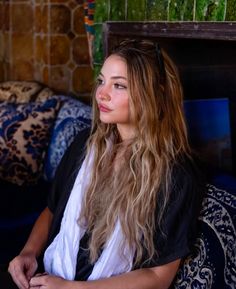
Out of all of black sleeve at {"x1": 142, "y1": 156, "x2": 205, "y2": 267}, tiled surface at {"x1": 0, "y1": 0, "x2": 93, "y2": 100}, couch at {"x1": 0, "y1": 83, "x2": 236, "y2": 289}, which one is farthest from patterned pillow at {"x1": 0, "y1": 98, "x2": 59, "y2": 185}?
black sleeve at {"x1": 142, "y1": 156, "x2": 205, "y2": 267}

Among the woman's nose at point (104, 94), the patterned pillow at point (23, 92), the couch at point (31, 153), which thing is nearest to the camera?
the woman's nose at point (104, 94)

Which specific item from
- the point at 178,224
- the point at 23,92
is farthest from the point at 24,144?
the point at 178,224

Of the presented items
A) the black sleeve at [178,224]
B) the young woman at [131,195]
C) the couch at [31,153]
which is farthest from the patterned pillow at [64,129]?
the black sleeve at [178,224]

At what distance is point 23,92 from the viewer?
308 centimetres

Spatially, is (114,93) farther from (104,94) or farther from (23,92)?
(23,92)

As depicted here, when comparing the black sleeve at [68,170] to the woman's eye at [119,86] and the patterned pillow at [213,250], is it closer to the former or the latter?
the woman's eye at [119,86]

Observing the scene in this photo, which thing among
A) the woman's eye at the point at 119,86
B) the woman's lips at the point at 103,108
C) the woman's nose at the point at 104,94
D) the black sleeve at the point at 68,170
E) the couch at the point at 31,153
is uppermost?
the woman's eye at the point at 119,86

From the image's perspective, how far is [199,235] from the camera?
1.49m

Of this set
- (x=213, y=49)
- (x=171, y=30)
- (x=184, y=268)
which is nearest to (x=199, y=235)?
(x=184, y=268)

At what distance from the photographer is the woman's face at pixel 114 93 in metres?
1.50

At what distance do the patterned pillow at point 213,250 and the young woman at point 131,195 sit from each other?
0.18 feet

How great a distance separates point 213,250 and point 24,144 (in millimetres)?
1345

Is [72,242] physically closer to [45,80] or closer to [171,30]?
[171,30]

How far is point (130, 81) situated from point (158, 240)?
402mm
